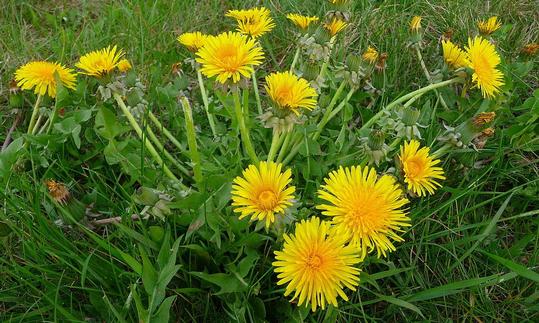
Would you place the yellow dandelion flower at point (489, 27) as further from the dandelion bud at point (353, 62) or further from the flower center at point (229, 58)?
the flower center at point (229, 58)

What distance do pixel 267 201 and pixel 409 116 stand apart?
53 centimetres

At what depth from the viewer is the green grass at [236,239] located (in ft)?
3.89

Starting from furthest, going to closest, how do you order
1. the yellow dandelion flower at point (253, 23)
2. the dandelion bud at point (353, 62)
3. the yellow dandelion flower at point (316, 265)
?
the yellow dandelion flower at point (253, 23) < the dandelion bud at point (353, 62) < the yellow dandelion flower at point (316, 265)

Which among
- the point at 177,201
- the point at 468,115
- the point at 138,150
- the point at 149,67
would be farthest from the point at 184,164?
the point at 468,115

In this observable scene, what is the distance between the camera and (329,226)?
3.52ft

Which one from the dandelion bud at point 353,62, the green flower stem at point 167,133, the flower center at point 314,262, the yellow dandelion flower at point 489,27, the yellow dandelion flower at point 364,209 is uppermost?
the yellow dandelion flower at point 489,27

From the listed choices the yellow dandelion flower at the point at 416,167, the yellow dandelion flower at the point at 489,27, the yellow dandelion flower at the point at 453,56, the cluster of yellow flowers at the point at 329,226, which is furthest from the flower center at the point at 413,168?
the yellow dandelion flower at the point at 489,27

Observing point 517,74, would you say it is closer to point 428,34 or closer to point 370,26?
point 428,34

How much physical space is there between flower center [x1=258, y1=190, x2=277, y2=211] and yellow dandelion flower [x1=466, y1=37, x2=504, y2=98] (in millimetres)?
748

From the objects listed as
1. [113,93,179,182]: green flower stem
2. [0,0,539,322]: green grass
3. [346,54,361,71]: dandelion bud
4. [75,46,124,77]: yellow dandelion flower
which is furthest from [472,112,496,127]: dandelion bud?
[75,46,124,77]: yellow dandelion flower

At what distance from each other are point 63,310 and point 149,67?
1.18 m

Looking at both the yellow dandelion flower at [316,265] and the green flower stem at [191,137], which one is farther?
the green flower stem at [191,137]

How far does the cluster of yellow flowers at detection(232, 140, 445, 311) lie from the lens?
1.02 metres

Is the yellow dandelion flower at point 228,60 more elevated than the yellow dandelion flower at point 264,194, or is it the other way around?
the yellow dandelion flower at point 228,60
